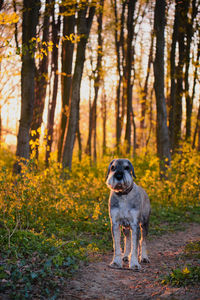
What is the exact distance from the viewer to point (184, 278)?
4.93 m

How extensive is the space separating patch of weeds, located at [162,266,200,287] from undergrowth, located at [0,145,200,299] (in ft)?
5.11

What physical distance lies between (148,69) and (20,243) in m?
22.2

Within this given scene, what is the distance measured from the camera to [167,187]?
12.6m

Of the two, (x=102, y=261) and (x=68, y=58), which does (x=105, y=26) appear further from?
(x=102, y=261)

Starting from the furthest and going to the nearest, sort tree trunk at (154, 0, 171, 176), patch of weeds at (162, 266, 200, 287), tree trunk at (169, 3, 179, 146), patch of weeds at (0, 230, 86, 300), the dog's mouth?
tree trunk at (169, 3, 179, 146) < tree trunk at (154, 0, 171, 176) < the dog's mouth < patch of weeds at (162, 266, 200, 287) < patch of weeds at (0, 230, 86, 300)

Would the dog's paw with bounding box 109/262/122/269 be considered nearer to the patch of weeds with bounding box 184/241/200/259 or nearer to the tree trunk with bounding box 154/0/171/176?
the patch of weeds with bounding box 184/241/200/259


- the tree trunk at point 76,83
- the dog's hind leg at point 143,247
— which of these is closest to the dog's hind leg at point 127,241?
the dog's hind leg at point 143,247

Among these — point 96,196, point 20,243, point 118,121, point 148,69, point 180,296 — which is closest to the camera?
point 180,296

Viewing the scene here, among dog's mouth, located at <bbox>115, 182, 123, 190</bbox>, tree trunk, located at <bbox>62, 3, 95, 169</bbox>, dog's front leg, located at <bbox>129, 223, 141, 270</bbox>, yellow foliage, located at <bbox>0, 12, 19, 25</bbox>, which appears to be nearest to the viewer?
dog's mouth, located at <bbox>115, 182, 123, 190</bbox>

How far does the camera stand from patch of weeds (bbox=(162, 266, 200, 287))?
190 inches

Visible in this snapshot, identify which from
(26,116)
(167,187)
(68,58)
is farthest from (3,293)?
(68,58)

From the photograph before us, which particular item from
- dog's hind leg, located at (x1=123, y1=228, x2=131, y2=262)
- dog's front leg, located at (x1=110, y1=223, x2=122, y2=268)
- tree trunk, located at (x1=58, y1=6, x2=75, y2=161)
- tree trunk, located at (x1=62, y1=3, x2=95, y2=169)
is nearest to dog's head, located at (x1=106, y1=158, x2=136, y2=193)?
dog's front leg, located at (x1=110, y1=223, x2=122, y2=268)

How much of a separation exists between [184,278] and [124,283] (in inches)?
38.9

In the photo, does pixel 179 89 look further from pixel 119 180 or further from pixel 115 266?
pixel 115 266
